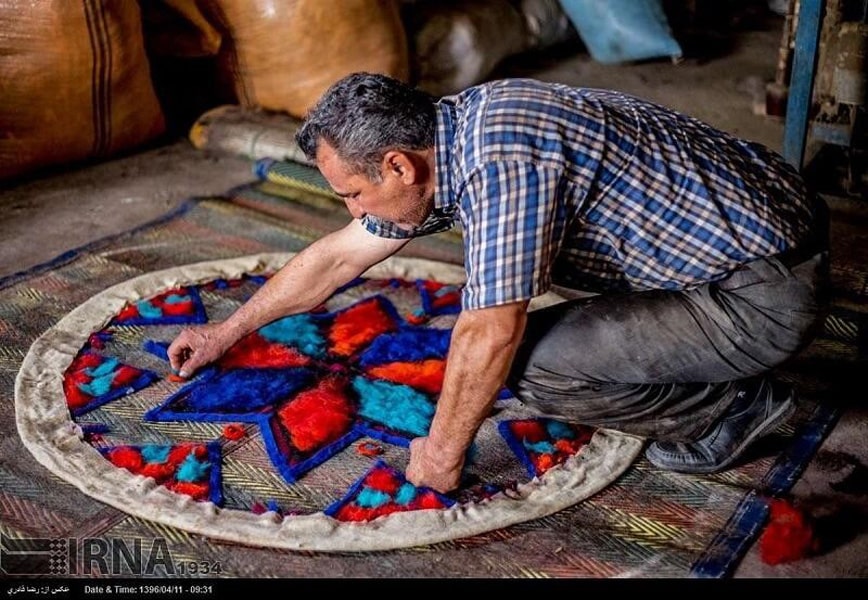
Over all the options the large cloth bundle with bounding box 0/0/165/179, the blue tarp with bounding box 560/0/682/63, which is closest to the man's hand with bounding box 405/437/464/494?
the large cloth bundle with bounding box 0/0/165/179

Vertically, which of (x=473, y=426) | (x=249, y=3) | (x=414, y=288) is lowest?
(x=414, y=288)

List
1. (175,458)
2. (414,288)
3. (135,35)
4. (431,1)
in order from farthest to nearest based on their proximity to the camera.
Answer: (431,1)
(135,35)
(414,288)
(175,458)

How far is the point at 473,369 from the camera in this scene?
5.97ft

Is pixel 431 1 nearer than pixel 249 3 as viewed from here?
No

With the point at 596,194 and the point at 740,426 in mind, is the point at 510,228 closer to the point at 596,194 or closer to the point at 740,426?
the point at 596,194

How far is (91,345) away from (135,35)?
1.54 metres

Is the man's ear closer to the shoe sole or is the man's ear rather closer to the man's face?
the man's face

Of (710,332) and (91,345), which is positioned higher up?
(710,332)

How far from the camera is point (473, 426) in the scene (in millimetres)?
1889

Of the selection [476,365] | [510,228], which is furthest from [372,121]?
[476,365]

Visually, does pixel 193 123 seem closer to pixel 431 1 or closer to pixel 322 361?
pixel 431 1

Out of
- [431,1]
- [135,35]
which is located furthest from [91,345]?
[431,1]

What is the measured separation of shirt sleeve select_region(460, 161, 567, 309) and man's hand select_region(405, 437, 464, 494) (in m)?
0.39

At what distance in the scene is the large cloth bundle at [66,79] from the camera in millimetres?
3426
